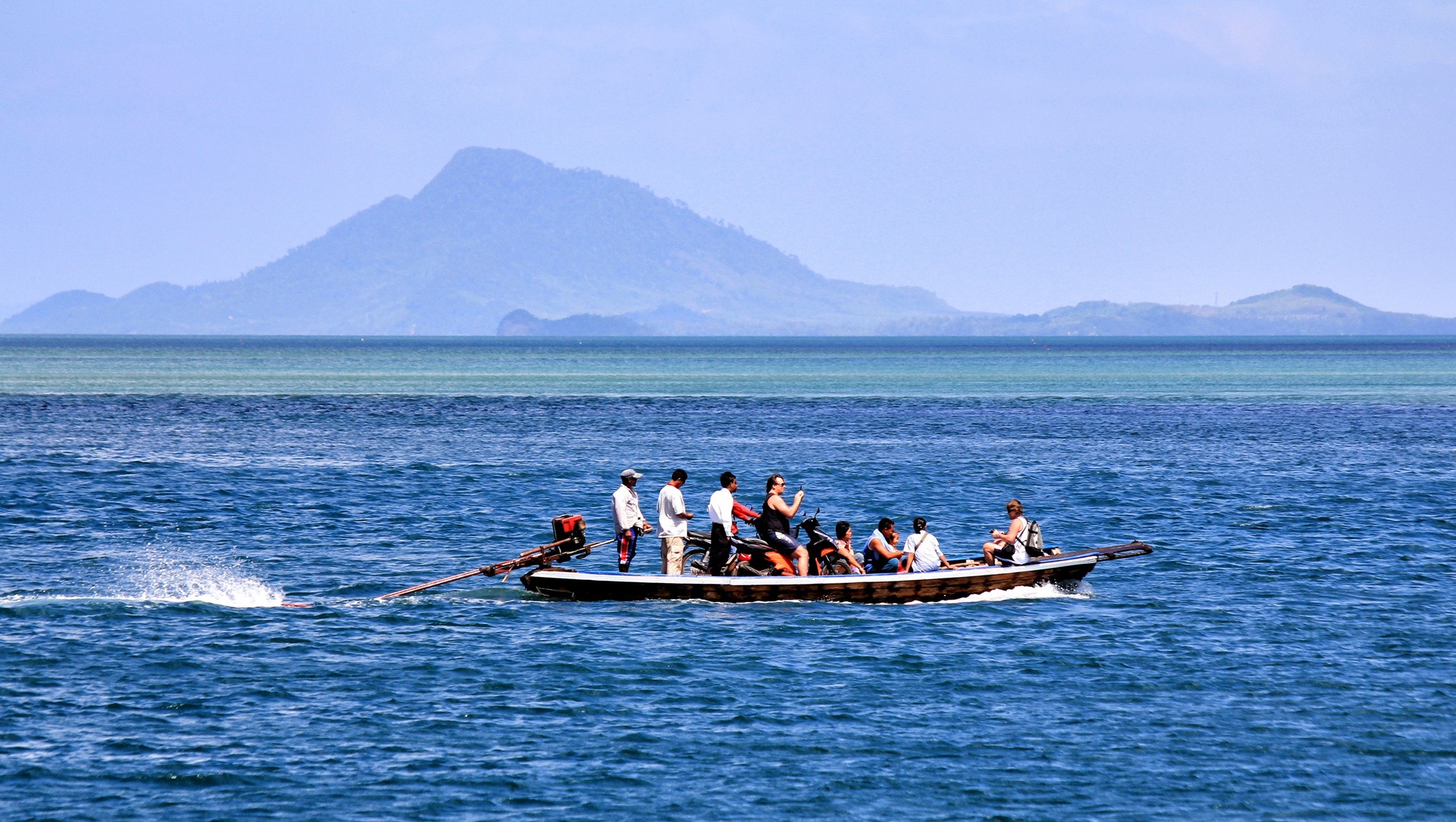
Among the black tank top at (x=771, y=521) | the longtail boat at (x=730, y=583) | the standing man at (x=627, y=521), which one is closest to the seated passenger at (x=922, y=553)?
the longtail boat at (x=730, y=583)

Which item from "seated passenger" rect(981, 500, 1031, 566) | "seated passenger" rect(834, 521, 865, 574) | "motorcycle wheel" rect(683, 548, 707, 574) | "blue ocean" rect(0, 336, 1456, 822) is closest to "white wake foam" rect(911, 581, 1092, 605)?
"blue ocean" rect(0, 336, 1456, 822)

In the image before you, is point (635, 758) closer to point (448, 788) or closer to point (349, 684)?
point (448, 788)

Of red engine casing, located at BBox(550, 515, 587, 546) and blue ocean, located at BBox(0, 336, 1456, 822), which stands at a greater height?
red engine casing, located at BBox(550, 515, 587, 546)

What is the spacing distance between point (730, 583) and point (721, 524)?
44.4 inches

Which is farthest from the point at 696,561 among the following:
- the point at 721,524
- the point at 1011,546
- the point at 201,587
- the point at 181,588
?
the point at 181,588

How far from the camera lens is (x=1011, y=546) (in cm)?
2678

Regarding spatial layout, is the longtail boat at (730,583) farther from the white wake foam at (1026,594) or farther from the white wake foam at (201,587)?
the white wake foam at (201,587)

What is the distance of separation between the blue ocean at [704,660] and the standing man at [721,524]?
→ 1032 millimetres

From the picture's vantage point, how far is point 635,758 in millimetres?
17219

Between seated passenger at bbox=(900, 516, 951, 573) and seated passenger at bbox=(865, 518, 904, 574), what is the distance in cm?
23

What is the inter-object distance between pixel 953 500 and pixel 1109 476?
9181mm

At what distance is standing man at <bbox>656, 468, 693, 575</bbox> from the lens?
2516 cm

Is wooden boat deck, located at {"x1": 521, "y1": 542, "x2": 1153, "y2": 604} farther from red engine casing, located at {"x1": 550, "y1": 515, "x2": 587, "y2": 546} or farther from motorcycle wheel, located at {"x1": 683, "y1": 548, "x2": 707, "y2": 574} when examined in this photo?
red engine casing, located at {"x1": 550, "y1": 515, "x2": 587, "y2": 546}

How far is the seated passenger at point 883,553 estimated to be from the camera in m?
25.6
